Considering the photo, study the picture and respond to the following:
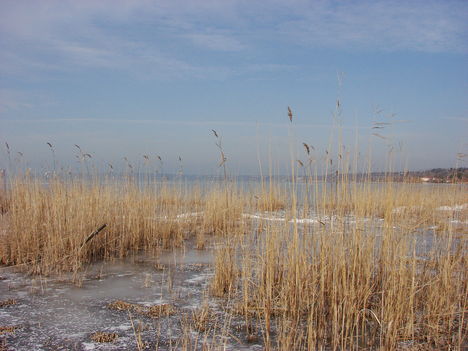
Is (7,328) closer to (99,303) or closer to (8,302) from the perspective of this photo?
(8,302)

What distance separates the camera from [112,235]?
16.3 ft

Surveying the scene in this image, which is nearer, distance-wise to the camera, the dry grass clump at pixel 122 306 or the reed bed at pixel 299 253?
the reed bed at pixel 299 253

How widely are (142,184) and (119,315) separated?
11.6ft

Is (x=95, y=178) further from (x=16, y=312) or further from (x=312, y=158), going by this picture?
(x=312, y=158)

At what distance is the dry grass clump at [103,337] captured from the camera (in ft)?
7.97

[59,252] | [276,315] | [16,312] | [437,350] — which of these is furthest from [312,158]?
[59,252]

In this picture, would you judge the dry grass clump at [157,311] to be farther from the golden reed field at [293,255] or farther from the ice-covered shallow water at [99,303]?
the golden reed field at [293,255]

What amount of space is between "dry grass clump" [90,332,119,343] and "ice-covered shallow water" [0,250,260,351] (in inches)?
1.4

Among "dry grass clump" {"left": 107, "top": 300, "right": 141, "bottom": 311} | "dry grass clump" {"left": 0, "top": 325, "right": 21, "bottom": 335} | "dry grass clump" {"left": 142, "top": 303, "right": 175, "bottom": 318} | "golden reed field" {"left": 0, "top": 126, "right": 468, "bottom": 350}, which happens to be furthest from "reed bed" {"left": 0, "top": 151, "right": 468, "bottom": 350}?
"dry grass clump" {"left": 0, "top": 325, "right": 21, "bottom": 335}

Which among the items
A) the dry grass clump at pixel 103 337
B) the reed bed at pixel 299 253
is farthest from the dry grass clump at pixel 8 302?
the dry grass clump at pixel 103 337

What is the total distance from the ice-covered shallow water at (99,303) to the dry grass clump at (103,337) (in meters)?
0.04

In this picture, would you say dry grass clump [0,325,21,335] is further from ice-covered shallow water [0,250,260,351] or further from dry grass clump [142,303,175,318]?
dry grass clump [142,303,175,318]

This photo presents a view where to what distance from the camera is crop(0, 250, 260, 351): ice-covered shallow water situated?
244 centimetres

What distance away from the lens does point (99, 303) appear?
314 centimetres
